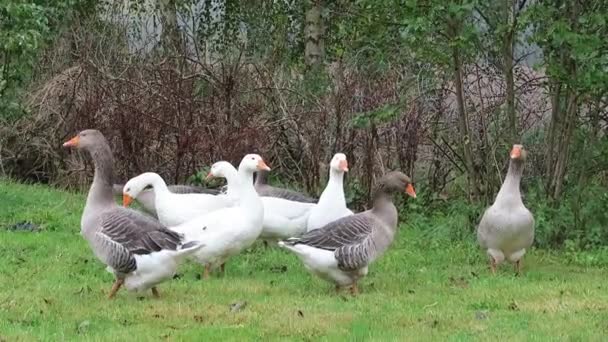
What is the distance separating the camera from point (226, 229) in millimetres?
9812

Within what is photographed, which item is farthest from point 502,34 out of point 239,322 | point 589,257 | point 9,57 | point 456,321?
point 9,57

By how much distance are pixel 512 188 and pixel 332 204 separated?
2025mm

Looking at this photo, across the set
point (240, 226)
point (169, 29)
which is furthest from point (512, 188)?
point (169, 29)

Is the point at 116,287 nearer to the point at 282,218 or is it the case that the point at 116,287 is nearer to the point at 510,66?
the point at 282,218

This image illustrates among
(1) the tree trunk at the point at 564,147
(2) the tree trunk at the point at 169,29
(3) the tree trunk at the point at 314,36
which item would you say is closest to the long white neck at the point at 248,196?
(1) the tree trunk at the point at 564,147

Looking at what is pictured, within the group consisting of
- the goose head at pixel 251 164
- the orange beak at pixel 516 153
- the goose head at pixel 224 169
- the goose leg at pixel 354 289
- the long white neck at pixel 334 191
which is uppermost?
the orange beak at pixel 516 153

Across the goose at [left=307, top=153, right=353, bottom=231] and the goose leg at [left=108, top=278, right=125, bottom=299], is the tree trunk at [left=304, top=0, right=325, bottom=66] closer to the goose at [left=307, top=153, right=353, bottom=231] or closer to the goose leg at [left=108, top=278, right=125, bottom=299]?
the goose at [left=307, top=153, right=353, bottom=231]

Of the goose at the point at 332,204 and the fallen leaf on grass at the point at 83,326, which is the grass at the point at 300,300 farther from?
the goose at the point at 332,204

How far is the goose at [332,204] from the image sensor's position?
10797 mm

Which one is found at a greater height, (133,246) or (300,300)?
(133,246)

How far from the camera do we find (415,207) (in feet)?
49.3

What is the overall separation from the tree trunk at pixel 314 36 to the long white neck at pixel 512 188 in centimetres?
1034

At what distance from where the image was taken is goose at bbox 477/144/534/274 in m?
10.3

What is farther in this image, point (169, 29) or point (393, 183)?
point (169, 29)
